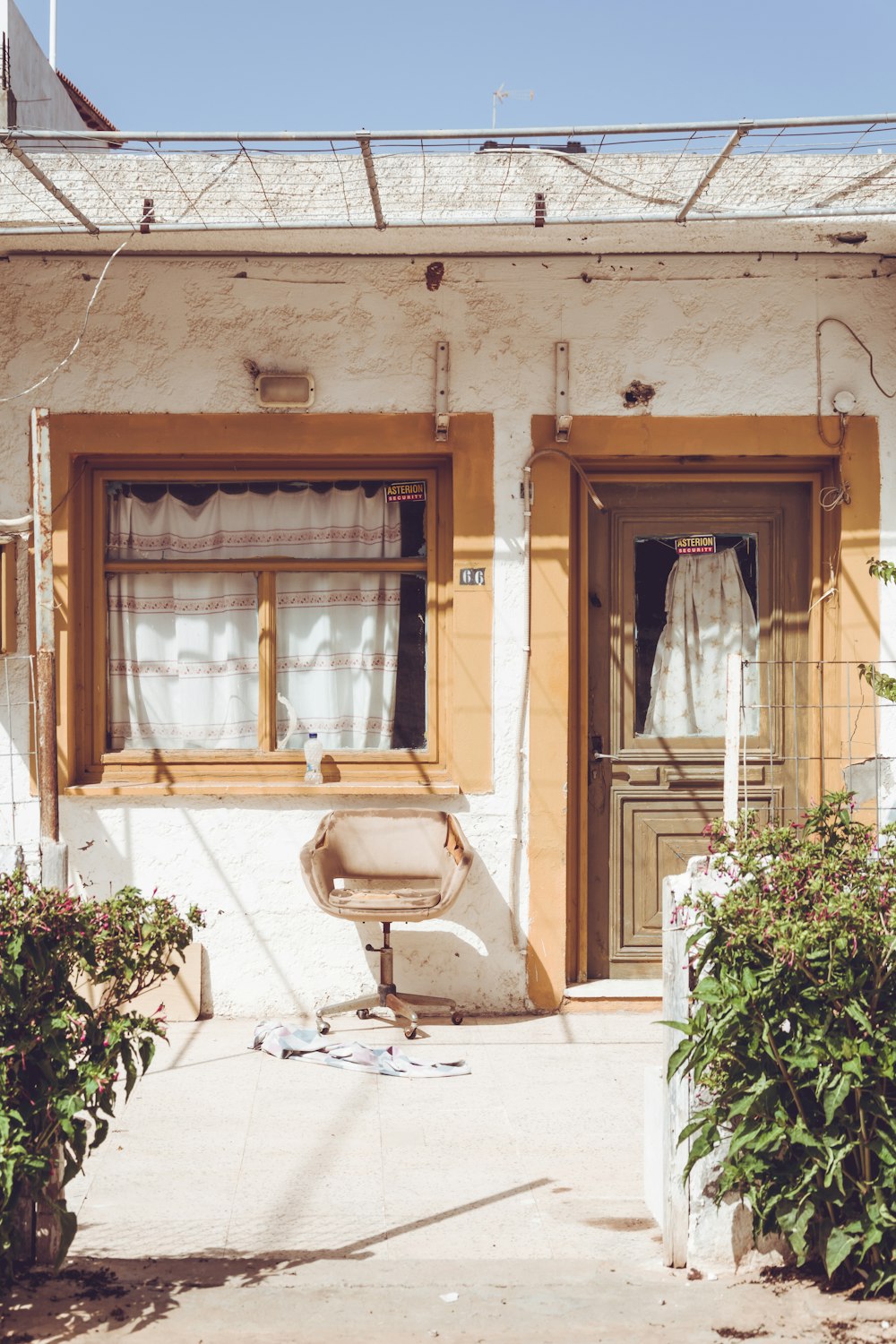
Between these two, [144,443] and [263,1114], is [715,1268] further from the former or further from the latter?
[144,443]

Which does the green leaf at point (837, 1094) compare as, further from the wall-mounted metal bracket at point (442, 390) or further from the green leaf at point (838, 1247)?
the wall-mounted metal bracket at point (442, 390)

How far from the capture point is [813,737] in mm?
6629

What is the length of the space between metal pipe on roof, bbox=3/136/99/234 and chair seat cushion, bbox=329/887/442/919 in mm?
3105

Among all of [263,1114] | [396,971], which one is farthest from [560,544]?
[263,1114]

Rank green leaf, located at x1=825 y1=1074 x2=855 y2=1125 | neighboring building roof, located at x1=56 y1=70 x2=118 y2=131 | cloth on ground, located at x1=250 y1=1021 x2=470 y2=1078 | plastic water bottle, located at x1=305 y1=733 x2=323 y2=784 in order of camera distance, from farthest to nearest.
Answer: neighboring building roof, located at x1=56 y1=70 x2=118 y2=131, plastic water bottle, located at x1=305 y1=733 x2=323 y2=784, cloth on ground, located at x1=250 y1=1021 x2=470 y2=1078, green leaf, located at x1=825 y1=1074 x2=855 y2=1125

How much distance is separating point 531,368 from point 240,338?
141 centimetres

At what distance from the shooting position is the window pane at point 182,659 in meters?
6.73

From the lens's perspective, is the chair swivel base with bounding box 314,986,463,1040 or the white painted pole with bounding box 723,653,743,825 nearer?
the white painted pole with bounding box 723,653,743,825

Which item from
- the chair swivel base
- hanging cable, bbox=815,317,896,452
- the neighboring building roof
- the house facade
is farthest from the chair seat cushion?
the neighboring building roof

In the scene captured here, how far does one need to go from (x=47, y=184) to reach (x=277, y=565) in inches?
83.2

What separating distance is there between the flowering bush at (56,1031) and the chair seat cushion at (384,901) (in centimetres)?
234

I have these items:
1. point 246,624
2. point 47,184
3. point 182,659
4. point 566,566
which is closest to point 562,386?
point 566,566

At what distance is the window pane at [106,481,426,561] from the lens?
6.69 m

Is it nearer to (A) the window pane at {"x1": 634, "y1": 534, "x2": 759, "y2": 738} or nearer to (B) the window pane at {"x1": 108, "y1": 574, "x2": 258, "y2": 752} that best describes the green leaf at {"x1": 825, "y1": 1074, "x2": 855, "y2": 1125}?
(A) the window pane at {"x1": 634, "y1": 534, "x2": 759, "y2": 738}
